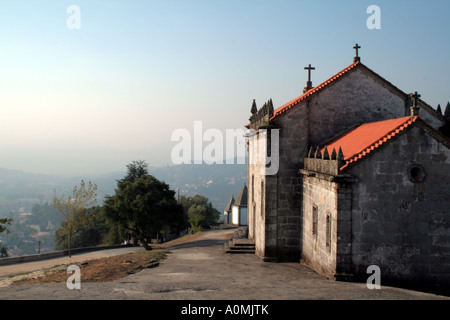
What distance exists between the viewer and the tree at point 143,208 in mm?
34594

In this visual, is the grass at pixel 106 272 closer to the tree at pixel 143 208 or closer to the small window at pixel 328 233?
the small window at pixel 328 233

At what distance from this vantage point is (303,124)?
20.1 metres

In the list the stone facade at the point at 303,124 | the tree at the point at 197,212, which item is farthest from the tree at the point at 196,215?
the stone facade at the point at 303,124

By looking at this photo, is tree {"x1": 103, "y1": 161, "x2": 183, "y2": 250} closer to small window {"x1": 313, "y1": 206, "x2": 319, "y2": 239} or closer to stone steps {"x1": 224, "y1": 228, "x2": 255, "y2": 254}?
stone steps {"x1": 224, "y1": 228, "x2": 255, "y2": 254}

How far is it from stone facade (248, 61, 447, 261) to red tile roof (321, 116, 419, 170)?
4.49 ft

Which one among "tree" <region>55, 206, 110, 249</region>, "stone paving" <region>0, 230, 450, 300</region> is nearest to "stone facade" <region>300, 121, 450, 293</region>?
"stone paving" <region>0, 230, 450, 300</region>

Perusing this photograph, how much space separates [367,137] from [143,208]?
77.7 feet

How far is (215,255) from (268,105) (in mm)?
9892

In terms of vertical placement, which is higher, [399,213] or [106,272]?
[399,213]

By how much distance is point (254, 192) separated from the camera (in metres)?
26.2

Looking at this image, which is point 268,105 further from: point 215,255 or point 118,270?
point 118,270

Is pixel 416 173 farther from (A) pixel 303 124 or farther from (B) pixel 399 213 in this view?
(A) pixel 303 124

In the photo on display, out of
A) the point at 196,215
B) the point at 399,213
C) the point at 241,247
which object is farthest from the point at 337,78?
A: the point at 196,215

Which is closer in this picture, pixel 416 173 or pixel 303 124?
pixel 416 173
